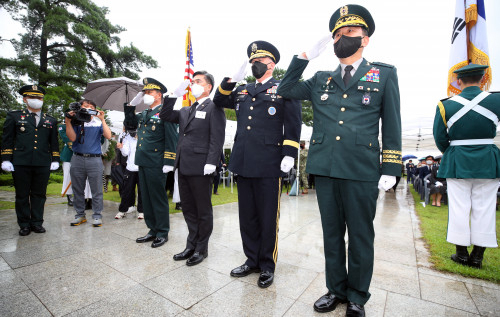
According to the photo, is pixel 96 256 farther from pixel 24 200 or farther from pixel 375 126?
pixel 375 126

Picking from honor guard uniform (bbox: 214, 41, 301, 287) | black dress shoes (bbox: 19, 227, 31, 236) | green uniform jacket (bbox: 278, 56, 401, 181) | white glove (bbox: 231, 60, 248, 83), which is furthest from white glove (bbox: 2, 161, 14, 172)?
green uniform jacket (bbox: 278, 56, 401, 181)

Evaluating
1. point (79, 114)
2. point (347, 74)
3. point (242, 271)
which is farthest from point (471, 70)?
point (79, 114)

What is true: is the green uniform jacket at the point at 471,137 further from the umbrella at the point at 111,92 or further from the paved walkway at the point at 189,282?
the umbrella at the point at 111,92

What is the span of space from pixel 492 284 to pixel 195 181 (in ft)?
10.5

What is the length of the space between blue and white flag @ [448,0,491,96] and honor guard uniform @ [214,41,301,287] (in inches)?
142

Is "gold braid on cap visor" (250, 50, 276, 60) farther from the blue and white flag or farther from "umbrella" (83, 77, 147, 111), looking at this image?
"umbrella" (83, 77, 147, 111)

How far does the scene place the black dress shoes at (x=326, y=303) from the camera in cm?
190

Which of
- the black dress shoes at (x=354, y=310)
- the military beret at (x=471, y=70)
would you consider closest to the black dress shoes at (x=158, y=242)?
the black dress shoes at (x=354, y=310)

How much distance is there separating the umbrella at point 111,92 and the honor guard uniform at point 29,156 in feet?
8.12

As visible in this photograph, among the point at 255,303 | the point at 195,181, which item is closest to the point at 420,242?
the point at 255,303

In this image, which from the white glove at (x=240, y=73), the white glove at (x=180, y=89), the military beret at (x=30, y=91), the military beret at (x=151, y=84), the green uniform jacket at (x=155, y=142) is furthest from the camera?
the military beret at (x=30, y=91)

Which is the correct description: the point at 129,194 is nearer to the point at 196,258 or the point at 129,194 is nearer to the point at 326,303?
the point at 196,258

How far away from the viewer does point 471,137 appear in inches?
113

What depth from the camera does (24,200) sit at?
12.9ft
